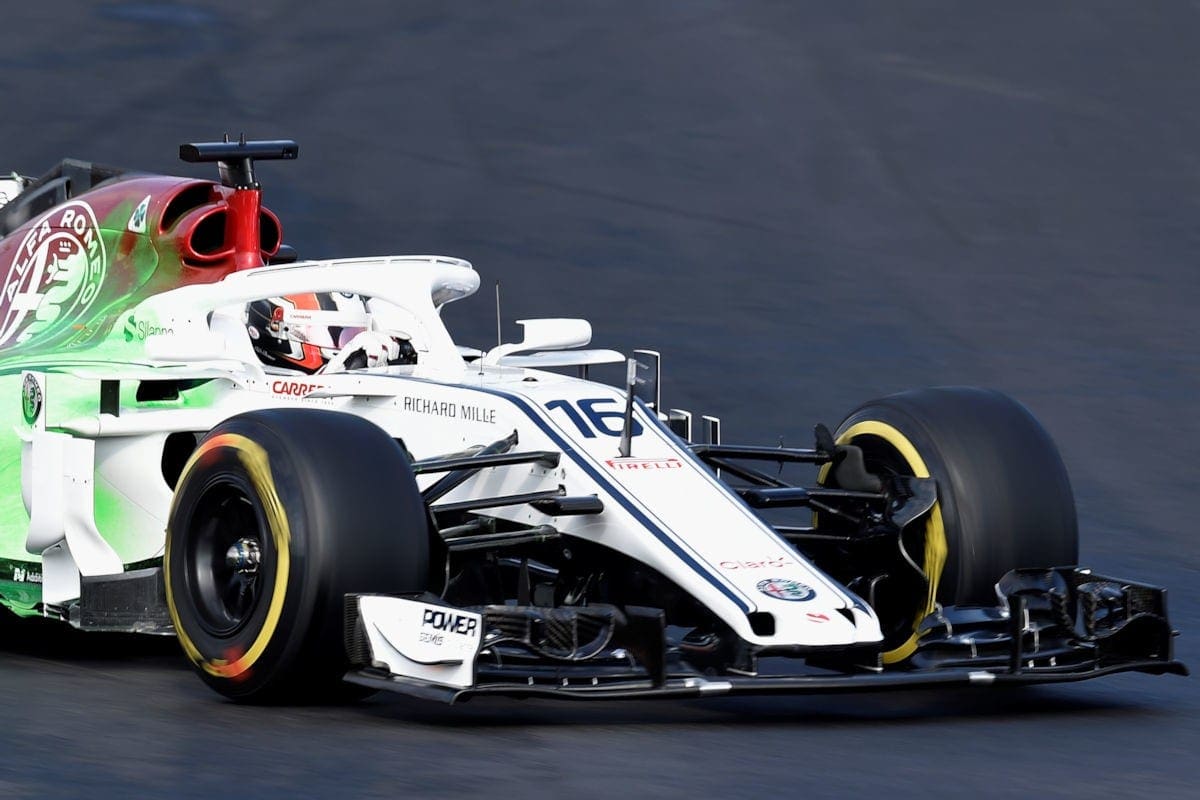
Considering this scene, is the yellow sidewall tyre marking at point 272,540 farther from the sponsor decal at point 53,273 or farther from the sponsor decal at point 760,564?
the sponsor decal at point 53,273

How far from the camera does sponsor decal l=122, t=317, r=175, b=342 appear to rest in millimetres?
9336

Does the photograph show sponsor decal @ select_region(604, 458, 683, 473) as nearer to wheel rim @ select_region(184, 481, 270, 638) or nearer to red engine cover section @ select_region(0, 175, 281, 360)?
wheel rim @ select_region(184, 481, 270, 638)

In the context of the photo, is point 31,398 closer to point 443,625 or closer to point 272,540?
point 272,540

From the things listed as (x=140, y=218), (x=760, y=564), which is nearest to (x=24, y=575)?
(x=140, y=218)

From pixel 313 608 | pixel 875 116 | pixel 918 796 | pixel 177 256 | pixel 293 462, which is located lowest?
pixel 918 796

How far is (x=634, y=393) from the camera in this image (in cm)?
818

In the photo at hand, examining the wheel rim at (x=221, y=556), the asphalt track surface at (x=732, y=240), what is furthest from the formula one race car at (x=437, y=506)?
the asphalt track surface at (x=732, y=240)

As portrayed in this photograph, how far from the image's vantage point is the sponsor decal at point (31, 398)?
8930 millimetres

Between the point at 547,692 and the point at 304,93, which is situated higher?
the point at 304,93

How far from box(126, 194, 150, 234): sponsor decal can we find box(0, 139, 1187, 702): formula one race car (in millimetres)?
30

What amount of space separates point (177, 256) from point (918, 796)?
461 centimetres

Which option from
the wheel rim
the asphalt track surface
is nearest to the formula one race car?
the wheel rim

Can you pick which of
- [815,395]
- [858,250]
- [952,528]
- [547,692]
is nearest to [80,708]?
[547,692]

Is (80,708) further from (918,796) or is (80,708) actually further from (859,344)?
(859,344)
